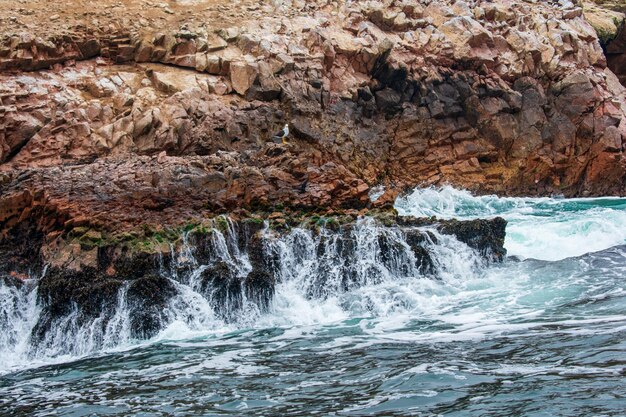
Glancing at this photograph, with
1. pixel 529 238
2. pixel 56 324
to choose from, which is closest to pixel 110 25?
pixel 56 324

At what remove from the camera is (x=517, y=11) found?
73.4 feet

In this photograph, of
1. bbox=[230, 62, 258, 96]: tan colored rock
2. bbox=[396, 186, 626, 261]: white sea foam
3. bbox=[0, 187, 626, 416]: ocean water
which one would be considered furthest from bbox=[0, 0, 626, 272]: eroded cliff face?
bbox=[0, 187, 626, 416]: ocean water

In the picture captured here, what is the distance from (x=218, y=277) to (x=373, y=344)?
133 inches

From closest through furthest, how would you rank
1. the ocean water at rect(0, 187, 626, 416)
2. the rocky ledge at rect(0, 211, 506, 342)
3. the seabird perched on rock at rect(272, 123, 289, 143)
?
the ocean water at rect(0, 187, 626, 416) → the rocky ledge at rect(0, 211, 506, 342) → the seabird perched on rock at rect(272, 123, 289, 143)

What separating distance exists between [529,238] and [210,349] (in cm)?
872

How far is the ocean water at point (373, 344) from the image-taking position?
6.23 metres

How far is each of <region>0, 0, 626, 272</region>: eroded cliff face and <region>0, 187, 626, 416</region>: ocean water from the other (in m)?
1.64

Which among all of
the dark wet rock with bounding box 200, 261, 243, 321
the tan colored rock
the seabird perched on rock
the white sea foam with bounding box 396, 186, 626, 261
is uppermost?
the tan colored rock

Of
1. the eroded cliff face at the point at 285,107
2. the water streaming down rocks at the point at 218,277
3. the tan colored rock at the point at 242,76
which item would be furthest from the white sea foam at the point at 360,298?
the tan colored rock at the point at 242,76

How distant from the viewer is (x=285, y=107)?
57.9 ft

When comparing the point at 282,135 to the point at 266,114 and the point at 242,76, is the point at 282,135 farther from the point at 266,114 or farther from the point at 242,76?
the point at 242,76

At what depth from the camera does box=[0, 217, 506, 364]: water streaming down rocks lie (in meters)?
10.4

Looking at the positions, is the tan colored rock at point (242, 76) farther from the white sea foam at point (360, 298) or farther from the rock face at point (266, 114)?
the white sea foam at point (360, 298)

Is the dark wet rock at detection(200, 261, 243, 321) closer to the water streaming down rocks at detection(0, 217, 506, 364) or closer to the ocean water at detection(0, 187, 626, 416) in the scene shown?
the water streaming down rocks at detection(0, 217, 506, 364)
